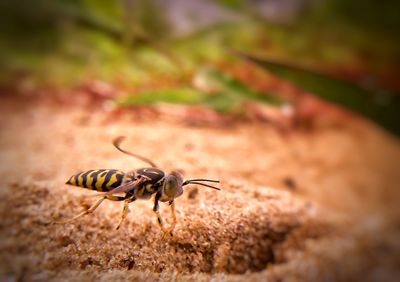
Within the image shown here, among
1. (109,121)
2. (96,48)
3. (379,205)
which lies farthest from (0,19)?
(379,205)

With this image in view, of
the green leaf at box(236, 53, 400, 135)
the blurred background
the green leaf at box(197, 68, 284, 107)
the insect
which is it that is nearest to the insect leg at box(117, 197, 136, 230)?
the insect

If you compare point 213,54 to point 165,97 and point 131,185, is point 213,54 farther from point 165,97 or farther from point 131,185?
point 131,185

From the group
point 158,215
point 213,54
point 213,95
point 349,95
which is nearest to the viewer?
point 158,215

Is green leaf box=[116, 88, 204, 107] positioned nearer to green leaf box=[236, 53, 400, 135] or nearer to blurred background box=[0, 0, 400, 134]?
blurred background box=[0, 0, 400, 134]

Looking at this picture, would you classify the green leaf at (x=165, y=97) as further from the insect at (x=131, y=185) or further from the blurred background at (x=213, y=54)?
the insect at (x=131, y=185)

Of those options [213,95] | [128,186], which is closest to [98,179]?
[128,186]

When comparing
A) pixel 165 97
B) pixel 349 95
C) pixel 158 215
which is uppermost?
pixel 349 95
